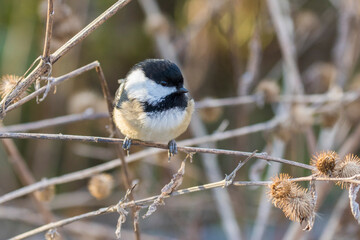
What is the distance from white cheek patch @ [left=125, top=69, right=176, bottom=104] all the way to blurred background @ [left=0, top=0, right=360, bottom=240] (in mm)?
567

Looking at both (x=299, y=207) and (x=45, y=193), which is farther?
(x=45, y=193)

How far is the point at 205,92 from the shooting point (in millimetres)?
4098

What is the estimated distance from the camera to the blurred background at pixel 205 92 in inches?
109

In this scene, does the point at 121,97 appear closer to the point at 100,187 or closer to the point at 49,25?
the point at 100,187

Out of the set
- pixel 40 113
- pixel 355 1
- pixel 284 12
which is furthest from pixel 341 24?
→ pixel 40 113

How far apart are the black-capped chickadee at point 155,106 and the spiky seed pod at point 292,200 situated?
674mm

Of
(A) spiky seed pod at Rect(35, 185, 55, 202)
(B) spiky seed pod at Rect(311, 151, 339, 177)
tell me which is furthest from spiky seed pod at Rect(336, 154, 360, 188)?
(A) spiky seed pod at Rect(35, 185, 55, 202)

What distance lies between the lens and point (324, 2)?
415 cm

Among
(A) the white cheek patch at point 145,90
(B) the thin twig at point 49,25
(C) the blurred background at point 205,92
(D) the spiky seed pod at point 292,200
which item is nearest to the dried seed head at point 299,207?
(D) the spiky seed pod at point 292,200

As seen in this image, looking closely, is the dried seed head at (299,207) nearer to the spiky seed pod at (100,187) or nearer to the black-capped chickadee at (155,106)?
the black-capped chickadee at (155,106)

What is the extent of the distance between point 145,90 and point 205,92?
208 cm

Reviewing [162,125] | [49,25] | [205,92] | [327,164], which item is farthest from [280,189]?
[205,92]

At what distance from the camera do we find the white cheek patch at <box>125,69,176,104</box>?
2.04m

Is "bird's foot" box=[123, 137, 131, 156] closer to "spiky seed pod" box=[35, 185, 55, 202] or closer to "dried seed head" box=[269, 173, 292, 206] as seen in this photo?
"spiky seed pod" box=[35, 185, 55, 202]
